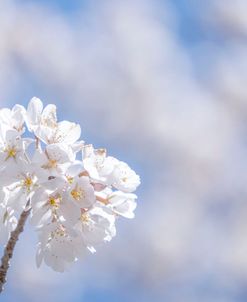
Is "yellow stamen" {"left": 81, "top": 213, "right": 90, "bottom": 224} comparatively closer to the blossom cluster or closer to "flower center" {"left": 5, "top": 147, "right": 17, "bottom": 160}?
the blossom cluster

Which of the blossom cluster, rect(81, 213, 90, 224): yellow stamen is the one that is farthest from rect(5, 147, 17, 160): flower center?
rect(81, 213, 90, 224): yellow stamen

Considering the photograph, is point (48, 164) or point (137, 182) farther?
point (137, 182)

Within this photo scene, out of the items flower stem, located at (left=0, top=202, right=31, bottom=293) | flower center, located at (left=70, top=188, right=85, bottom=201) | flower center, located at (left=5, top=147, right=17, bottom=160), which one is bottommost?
flower stem, located at (left=0, top=202, right=31, bottom=293)

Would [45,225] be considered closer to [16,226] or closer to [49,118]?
[16,226]

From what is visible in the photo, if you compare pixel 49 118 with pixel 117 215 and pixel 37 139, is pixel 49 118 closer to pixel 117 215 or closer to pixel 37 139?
pixel 37 139

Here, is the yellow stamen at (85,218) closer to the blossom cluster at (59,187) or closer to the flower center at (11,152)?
the blossom cluster at (59,187)

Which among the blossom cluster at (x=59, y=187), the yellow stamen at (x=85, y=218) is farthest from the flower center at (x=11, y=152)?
the yellow stamen at (x=85, y=218)

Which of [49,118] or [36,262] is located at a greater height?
[49,118]

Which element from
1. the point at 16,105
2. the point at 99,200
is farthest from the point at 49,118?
the point at 99,200
